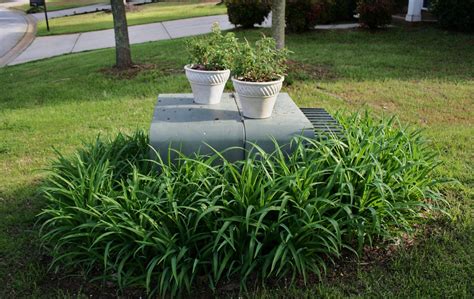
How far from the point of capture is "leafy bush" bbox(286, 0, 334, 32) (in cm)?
1108

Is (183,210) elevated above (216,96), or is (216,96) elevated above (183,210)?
(216,96)

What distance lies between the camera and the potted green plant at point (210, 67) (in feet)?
12.8

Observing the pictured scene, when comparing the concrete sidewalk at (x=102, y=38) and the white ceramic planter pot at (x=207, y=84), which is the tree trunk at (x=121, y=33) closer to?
the white ceramic planter pot at (x=207, y=84)

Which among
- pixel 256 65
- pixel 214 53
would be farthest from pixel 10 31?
pixel 256 65

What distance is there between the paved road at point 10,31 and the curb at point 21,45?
0.14 meters

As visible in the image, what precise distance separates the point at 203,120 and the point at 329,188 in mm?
1089

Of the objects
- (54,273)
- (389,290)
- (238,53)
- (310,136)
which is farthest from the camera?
(238,53)

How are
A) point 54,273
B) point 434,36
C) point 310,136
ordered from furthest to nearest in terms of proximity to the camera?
point 434,36
point 310,136
point 54,273

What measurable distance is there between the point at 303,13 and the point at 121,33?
4639 mm

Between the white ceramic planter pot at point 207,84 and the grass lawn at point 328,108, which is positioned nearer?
the grass lawn at point 328,108

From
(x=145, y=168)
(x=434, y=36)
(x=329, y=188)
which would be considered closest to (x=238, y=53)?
(x=145, y=168)

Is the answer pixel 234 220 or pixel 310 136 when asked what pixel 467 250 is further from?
pixel 234 220

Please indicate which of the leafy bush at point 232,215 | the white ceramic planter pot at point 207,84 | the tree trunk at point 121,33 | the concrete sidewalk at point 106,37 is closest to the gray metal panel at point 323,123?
the leafy bush at point 232,215

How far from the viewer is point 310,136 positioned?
3559mm
